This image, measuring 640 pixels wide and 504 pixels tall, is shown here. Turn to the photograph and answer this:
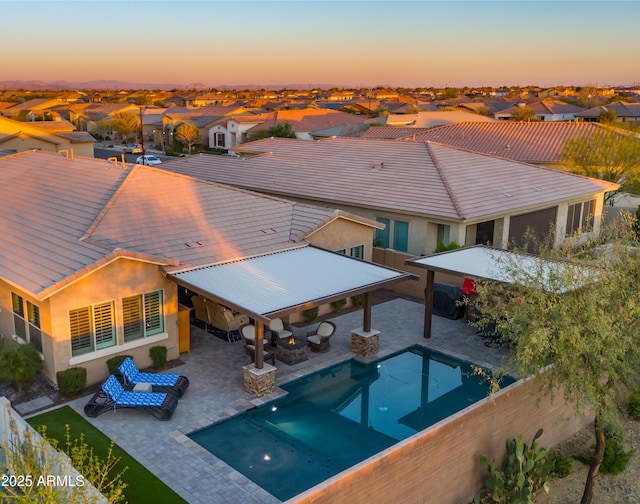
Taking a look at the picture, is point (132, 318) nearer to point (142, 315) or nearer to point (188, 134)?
point (142, 315)

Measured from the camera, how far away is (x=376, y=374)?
19.0 m

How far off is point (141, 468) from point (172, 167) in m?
28.8

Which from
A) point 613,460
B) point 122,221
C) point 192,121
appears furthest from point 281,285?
point 192,121

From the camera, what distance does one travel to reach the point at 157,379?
16.9 m

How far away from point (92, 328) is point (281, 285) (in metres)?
5.37

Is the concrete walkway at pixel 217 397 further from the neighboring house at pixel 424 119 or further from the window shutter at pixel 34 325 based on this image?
the neighboring house at pixel 424 119

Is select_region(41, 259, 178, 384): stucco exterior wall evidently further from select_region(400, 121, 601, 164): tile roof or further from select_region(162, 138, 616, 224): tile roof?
select_region(400, 121, 601, 164): tile roof

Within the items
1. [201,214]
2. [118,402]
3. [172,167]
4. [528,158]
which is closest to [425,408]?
[118,402]

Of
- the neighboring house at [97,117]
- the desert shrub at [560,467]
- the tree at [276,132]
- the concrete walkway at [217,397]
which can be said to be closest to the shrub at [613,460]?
the desert shrub at [560,467]

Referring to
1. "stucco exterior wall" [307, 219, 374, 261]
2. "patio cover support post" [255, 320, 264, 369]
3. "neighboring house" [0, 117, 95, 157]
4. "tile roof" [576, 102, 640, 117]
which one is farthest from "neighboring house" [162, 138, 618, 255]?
"tile roof" [576, 102, 640, 117]

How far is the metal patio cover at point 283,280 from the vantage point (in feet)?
56.2

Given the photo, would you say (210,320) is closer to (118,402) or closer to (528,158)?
(118,402)

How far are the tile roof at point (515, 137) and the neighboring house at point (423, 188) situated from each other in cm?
1122

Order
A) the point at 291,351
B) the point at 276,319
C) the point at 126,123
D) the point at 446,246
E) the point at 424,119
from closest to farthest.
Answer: the point at 291,351 < the point at 276,319 < the point at 446,246 < the point at 424,119 < the point at 126,123
